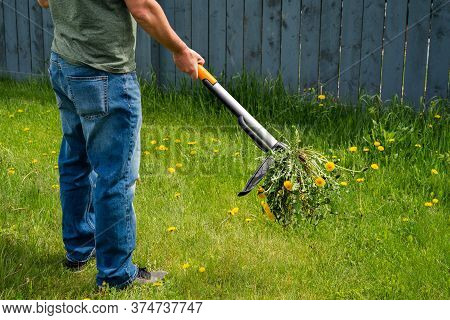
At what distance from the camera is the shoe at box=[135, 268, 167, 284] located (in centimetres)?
268

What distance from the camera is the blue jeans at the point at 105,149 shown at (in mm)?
2344

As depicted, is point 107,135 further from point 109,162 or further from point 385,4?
point 385,4

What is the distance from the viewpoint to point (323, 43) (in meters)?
5.12

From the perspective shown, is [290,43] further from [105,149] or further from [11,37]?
[11,37]

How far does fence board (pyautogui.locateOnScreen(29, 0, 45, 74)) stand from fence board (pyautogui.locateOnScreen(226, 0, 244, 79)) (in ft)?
7.90

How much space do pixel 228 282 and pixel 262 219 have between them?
0.64 m

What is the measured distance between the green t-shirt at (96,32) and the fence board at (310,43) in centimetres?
300

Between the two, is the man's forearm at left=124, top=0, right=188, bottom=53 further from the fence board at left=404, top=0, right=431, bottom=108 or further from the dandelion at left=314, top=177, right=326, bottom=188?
the fence board at left=404, top=0, right=431, bottom=108

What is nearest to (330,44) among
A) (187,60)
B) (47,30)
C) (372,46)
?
(372,46)

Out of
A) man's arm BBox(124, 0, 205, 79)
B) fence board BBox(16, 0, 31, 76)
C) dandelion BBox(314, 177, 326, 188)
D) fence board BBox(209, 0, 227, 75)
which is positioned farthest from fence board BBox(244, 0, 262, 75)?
man's arm BBox(124, 0, 205, 79)

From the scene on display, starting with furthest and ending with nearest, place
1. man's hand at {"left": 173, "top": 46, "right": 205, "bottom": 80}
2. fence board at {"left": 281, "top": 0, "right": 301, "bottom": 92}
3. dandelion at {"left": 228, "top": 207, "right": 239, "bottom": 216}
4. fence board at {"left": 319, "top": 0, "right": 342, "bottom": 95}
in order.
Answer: fence board at {"left": 281, "top": 0, "right": 301, "bottom": 92} < fence board at {"left": 319, "top": 0, "right": 342, "bottom": 95} < dandelion at {"left": 228, "top": 207, "right": 239, "bottom": 216} < man's hand at {"left": 173, "top": 46, "right": 205, "bottom": 80}

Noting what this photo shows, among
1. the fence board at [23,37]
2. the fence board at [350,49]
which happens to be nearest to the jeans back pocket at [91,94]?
the fence board at [350,49]

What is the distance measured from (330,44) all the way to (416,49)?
0.70 meters
